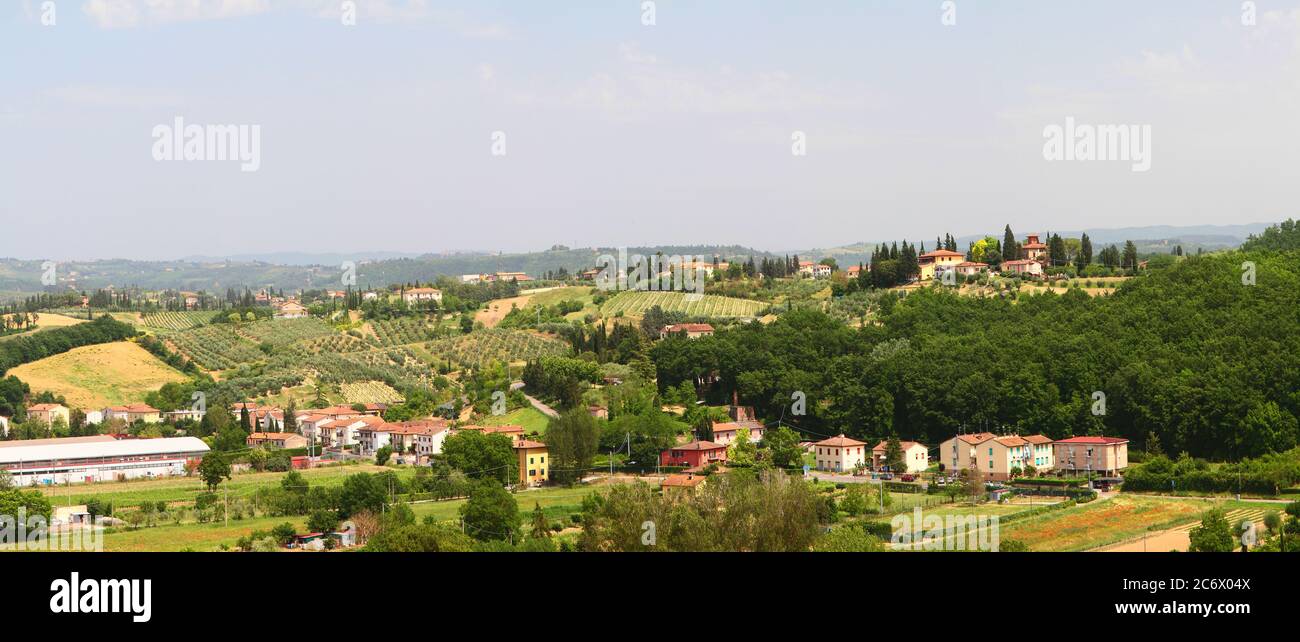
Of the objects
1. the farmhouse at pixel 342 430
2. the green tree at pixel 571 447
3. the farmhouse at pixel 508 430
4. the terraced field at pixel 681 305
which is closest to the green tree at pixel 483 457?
the green tree at pixel 571 447

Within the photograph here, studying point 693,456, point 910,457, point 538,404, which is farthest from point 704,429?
point 538,404

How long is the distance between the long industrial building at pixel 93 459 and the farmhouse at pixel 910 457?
19306 mm

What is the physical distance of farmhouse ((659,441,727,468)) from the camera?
3228 cm

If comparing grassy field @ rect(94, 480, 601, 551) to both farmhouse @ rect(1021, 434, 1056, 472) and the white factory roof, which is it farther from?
farmhouse @ rect(1021, 434, 1056, 472)

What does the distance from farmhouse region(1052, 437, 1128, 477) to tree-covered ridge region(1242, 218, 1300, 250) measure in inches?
881

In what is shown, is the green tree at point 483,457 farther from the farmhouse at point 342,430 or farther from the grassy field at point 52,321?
the grassy field at point 52,321

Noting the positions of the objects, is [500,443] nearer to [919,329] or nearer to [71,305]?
[919,329]

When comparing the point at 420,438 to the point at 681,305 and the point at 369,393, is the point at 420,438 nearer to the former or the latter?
the point at 369,393

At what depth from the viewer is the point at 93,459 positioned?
33562mm

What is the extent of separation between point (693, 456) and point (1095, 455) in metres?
10.2

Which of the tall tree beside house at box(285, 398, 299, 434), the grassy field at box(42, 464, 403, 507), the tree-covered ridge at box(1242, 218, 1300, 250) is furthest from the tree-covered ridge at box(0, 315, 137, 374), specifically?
the tree-covered ridge at box(1242, 218, 1300, 250)

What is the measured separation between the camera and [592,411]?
1495 inches
